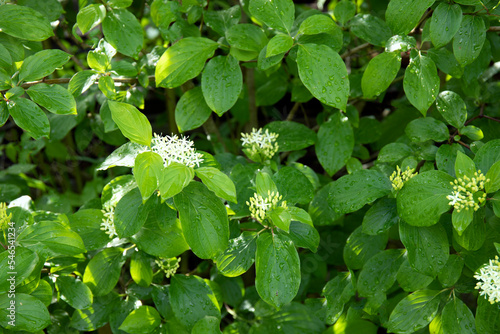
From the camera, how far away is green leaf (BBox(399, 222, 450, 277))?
3.08 ft

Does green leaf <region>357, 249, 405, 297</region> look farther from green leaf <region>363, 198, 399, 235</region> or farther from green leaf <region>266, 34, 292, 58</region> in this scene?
green leaf <region>266, 34, 292, 58</region>

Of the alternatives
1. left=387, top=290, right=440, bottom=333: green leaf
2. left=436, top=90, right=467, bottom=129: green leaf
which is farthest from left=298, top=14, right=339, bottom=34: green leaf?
left=387, top=290, right=440, bottom=333: green leaf

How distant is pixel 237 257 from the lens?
982 millimetres

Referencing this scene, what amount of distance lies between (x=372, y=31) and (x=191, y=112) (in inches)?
21.6

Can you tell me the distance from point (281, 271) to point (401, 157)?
48 centimetres

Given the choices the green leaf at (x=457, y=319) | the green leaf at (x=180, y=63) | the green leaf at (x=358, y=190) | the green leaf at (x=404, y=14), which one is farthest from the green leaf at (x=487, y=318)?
the green leaf at (x=180, y=63)

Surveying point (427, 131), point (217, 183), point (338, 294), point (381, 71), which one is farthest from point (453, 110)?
point (217, 183)

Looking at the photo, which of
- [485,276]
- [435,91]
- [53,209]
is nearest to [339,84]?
[435,91]

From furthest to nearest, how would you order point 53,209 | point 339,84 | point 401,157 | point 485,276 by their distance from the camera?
point 53,209
point 401,157
point 339,84
point 485,276

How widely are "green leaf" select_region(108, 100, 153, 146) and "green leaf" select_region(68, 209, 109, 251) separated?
1.19 feet

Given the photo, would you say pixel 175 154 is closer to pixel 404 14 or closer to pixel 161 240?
pixel 161 240

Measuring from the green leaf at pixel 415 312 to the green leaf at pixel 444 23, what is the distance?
61 cm

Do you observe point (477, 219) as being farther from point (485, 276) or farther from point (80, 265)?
point (80, 265)

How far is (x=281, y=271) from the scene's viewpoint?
2.95 ft
